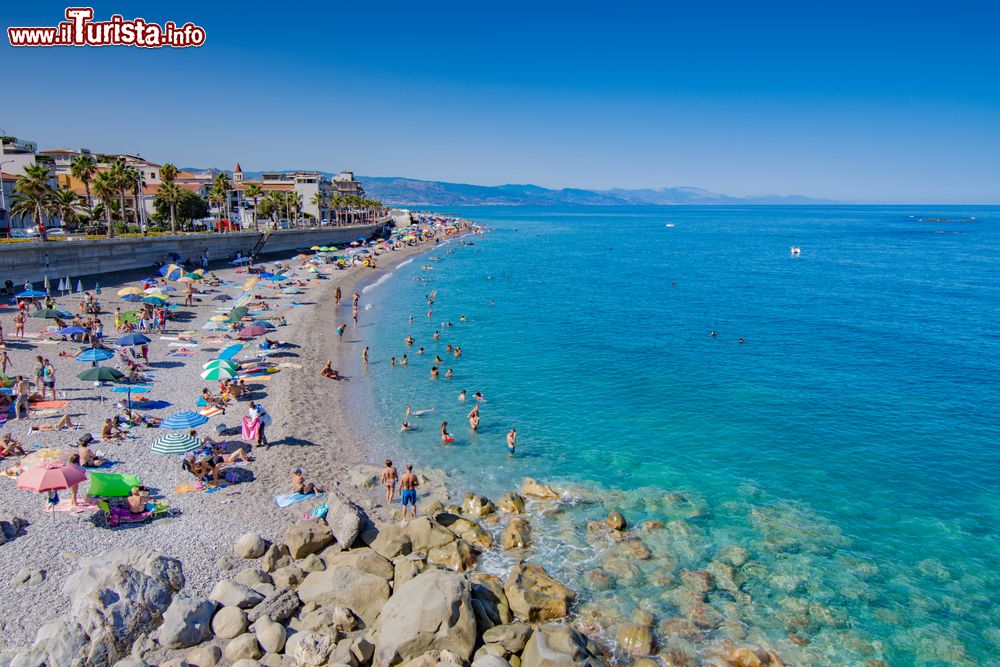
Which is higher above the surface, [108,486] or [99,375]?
[99,375]

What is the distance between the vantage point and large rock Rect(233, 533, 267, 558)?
14547 millimetres

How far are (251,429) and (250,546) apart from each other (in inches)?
286

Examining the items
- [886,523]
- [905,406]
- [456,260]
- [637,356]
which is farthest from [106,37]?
[456,260]

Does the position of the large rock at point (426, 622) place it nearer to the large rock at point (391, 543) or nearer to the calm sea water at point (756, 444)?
the large rock at point (391, 543)

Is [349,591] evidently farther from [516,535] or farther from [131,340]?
[131,340]

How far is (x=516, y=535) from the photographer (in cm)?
1658

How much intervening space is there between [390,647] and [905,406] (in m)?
27.5

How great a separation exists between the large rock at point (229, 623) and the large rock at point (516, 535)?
6.64 meters

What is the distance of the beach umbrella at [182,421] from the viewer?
21.0 meters

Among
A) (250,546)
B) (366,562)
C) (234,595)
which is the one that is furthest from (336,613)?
(250,546)

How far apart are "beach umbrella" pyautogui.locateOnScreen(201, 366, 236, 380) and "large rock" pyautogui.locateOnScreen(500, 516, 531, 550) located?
13.3 m

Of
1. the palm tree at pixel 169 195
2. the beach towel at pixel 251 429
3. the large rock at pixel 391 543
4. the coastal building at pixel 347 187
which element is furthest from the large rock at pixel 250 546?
the coastal building at pixel 347 187

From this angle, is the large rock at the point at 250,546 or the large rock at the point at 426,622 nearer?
the large rock at the point at 426,622

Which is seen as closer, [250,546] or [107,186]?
[250,546]
